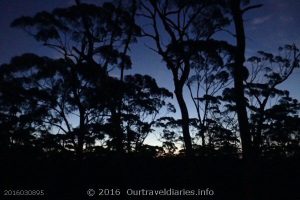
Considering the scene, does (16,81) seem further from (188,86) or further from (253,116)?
(253,116)

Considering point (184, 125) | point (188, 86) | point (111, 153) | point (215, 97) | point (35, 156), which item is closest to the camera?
point (184, 125)

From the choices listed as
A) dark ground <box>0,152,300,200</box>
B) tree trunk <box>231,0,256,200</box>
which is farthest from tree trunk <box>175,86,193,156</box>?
tree trunk <box>231,0,256,200</box>

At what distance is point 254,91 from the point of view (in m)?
24.6

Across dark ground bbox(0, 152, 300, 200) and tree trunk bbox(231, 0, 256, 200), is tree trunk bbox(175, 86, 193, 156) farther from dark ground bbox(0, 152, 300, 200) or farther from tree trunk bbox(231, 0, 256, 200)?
tree trunk bbox(231, 0, 256, 200)

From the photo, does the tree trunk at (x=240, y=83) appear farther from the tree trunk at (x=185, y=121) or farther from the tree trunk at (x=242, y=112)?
the tree trunk at (x=185, y=121)

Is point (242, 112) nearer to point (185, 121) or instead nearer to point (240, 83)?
point (240, 83)

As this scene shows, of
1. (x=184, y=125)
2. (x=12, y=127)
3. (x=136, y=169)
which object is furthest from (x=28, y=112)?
(x=184, y=125)

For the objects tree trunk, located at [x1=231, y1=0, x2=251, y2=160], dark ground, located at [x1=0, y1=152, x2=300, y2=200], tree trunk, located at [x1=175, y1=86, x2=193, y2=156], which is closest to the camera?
tree trunk, located at [x1=231, y1=0, x2=251, y2=160]

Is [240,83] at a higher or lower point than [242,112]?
higher

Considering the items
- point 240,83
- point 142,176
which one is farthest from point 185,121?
point 142,176

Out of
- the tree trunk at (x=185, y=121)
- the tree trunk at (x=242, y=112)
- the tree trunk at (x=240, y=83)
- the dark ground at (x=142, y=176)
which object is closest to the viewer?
the tree trunk at (x=242, y=112)

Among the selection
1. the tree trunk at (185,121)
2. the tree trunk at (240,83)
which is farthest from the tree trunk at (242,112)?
the tree trunk at (185,121)

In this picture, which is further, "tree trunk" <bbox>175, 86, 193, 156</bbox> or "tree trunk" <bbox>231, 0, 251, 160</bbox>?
"tree trunk" <bbox>175, 86, 193, 156</bbox>

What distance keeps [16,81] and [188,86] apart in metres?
14.1
